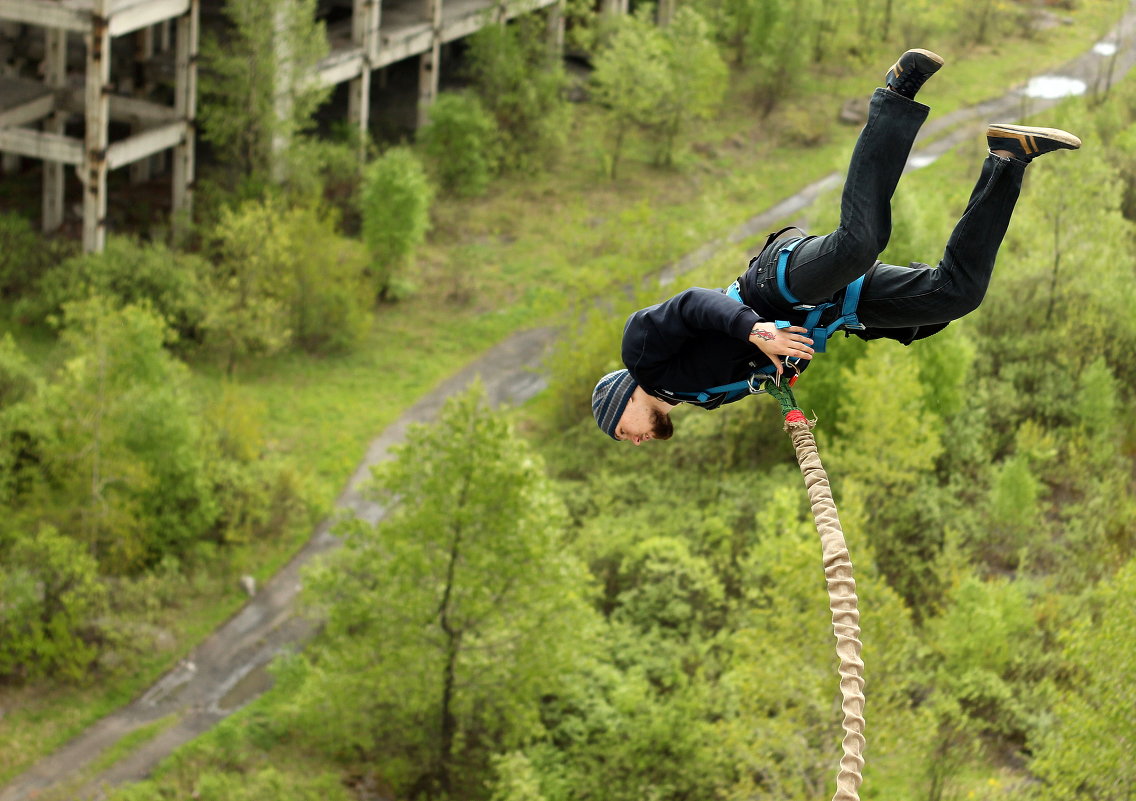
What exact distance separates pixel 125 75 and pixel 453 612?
3216 centimetres

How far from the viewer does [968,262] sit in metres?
8.99

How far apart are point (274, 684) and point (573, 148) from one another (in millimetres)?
38464

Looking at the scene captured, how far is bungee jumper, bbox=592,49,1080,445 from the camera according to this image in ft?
28.3

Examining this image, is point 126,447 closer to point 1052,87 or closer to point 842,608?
point 842,608

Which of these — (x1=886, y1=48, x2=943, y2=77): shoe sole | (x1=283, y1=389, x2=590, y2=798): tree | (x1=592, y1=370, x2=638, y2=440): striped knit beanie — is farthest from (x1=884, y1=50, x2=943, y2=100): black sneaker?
(x1=283, y1=389, x2=590, y2=798): tree

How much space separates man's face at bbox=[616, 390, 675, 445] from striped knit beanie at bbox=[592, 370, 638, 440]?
0.04 meters

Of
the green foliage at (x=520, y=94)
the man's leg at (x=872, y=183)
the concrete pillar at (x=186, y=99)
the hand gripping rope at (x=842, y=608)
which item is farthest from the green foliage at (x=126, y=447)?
the green foliage at (x=520, y=94)

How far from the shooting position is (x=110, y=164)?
1644 inches

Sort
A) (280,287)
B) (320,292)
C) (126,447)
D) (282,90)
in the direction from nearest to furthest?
(126,447) → (280,287) → (320,292) → (282,90)

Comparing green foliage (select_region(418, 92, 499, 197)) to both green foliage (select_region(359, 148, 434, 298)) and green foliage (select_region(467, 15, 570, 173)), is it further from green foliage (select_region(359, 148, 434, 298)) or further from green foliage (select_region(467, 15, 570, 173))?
green foliage (select_region(359, 148, 434, 298))

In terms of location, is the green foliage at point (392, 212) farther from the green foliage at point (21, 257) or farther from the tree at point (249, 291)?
the green foliage at point (21, 257)

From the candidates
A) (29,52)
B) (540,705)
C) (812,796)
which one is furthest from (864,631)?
(29,52)

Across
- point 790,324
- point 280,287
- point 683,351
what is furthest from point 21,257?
point 790,324

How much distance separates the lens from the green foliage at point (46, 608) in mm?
30000
